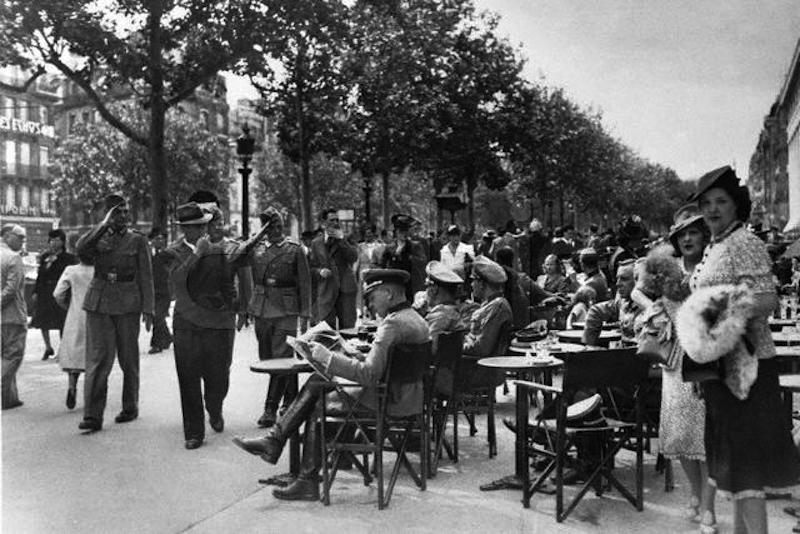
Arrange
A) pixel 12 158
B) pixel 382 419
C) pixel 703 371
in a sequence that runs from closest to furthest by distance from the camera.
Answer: pixel 703 371, pixel 382 419, pixel 12 158

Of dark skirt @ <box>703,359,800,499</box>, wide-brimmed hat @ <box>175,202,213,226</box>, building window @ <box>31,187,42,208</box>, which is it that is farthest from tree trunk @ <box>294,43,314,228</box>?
dark skirt @ <box>703,359,800,499</box>

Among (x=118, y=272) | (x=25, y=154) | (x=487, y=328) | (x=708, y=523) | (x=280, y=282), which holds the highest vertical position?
(x=25, y=154)

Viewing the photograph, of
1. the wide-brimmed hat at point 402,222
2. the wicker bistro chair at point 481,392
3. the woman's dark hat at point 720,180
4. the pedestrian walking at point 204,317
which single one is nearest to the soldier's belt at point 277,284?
the pedestrian walking at point 204,317

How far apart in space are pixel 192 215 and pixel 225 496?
9.82ft

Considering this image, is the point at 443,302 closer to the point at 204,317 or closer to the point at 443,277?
the point at 443,277

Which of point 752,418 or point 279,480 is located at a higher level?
point 752,418

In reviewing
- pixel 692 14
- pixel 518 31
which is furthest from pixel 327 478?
pixel 518 31

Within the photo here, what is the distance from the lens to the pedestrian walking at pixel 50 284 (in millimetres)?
11844

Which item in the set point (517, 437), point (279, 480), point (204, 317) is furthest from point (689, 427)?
point (204, 317)

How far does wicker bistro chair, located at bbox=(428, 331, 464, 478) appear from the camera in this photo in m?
6.31

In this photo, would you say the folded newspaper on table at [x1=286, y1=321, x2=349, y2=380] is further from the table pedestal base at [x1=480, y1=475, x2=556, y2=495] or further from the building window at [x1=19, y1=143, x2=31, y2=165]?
the building window at [x1=19, y1=143, x2=31, y2=165]

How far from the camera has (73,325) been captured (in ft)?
29.7

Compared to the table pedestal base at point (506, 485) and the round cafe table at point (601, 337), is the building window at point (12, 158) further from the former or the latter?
the table pedestal base at point (506, 485)

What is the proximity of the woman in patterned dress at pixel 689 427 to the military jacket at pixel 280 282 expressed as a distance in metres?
4.21
